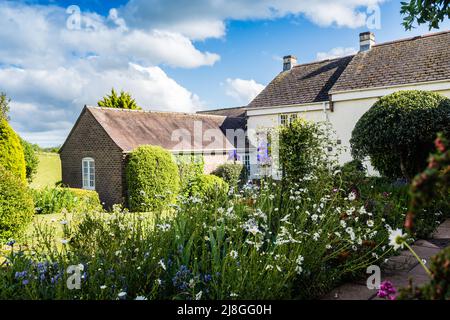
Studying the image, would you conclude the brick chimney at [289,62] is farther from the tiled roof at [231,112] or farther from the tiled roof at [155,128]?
the tiled roof at [155,128]

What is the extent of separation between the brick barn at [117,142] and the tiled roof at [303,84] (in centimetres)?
416

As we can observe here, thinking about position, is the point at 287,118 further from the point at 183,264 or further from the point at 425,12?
the point at 183,264

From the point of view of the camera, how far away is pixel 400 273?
13.9 ft

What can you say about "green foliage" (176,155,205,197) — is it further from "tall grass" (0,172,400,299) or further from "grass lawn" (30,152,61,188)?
"tall grass" (0,172,400,299)

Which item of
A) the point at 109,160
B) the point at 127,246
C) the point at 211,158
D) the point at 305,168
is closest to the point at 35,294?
the point at 127,246

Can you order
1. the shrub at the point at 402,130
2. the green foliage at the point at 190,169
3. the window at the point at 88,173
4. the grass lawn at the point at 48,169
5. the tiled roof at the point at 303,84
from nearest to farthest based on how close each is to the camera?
the shrub at the point at 402,130 < the green foliage at the point at 190,169 < the window at the point at 88,173 < the tiled roof at the point at 303,84 < the grass lawn at the point at 48,169

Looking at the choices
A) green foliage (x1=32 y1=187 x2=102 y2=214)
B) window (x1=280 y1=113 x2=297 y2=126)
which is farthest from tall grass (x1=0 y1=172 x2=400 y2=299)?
green foliage (x1=32 y1=187 x2=102 y2=214)

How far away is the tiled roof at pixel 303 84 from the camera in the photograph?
20.9 meters

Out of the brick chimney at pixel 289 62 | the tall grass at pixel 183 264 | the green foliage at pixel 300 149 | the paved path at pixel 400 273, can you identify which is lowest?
the paved path at pixel 400 273

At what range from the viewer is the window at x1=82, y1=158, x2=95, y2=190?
59.9ft

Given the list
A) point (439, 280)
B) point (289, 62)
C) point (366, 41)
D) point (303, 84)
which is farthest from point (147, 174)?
point (366, 41)

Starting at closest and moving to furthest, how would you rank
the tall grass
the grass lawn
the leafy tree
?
the tall grass
the leafy tree
the grass lawn

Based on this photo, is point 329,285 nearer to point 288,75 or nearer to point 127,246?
point 127,246

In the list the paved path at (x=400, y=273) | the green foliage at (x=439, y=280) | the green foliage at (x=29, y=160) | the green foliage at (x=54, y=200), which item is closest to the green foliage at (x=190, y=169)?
the green foliage at (x=54, y=200)
